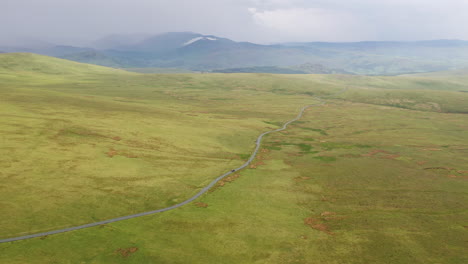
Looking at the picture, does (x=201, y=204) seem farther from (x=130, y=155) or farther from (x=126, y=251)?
(x=130, y=155)

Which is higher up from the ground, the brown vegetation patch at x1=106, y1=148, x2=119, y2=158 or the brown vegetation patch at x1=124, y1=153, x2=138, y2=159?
the brown vegetation patch at x1=106, y1=148, x2=119, y2=158

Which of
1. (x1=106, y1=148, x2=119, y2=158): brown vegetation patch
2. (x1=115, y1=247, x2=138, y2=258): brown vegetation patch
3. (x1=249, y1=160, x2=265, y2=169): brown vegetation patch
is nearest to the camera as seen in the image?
(x1=115, y1=247, x2=138, y2=258): brown vegetation patch

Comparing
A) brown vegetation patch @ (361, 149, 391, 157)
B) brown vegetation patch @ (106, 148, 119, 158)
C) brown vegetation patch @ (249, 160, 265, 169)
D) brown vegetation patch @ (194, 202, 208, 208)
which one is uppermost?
brown vegetation patch @ (106, 148, 119, 158)

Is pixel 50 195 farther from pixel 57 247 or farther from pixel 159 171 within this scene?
pixel 159 171

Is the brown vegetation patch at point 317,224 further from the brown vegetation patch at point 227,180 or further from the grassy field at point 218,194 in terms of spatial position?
the brown vegetation patch at point 227,180

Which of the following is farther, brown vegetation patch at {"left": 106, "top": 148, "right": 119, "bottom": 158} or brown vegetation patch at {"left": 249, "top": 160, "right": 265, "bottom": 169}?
brown vegetation patch at {"left": 249, "top": 160, "right": 265, "bottom": 169}

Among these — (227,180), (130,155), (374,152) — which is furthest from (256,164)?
(374,152)

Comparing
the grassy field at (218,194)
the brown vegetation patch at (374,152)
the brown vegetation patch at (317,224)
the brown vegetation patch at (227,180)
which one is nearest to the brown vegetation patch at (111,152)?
the grassy field at (218,194)

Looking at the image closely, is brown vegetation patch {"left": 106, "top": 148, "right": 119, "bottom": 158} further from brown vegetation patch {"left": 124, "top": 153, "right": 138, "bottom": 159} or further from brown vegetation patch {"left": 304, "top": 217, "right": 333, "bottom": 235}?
brown vegetation patch {"left": 304, "top": 217, "right": 333, "bottom": 235}

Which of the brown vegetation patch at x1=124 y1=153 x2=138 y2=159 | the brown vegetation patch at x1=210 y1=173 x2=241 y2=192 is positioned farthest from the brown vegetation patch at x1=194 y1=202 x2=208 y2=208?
the brown vegetation patch at x1=124 y1=153 x2=138 y2=159

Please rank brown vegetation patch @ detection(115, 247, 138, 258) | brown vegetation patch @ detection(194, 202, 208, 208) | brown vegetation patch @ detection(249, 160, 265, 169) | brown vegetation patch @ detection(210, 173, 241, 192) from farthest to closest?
brown vegetation patch @ detection(249, 160, 265, 169)
brown vegetation patch @ detection(210, 173, 241, 192)
brown vegetation patch @ detection(194, 202, 208, 208)
brown vegetation patch @ detection(115, 247, 138, 258)
